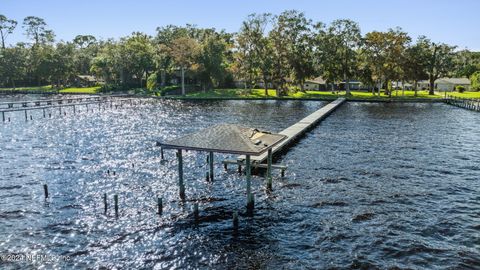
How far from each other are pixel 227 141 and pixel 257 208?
16.3ft

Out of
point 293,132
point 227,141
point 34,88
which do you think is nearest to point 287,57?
point 293,132

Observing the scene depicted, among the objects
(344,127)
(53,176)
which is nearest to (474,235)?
(53,176)

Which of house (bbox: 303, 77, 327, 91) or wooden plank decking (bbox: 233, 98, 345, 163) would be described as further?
house (bbox: 303, 77, 327, 91)

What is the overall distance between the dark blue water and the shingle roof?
161 inches

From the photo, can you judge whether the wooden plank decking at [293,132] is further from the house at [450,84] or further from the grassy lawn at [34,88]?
the grassy lawn at [34,88]

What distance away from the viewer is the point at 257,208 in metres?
25.3

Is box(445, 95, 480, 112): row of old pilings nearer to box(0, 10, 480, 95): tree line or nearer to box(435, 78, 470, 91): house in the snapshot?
box(0, 10, 480, 95): tree line

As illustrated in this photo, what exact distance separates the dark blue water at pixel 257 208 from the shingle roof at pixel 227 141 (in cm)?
409

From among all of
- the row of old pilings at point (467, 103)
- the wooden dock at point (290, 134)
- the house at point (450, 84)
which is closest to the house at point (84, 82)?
the wooden dock at point (290, 134)

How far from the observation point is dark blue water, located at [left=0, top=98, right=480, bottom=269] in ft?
63.1

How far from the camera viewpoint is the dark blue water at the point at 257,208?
19.2 m

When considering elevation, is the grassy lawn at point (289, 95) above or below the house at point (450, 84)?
below

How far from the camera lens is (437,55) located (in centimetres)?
12512

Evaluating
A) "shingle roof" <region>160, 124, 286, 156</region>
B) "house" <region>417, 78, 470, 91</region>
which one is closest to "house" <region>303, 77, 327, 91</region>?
"house" <region>417, 78, 470, 91</region>
